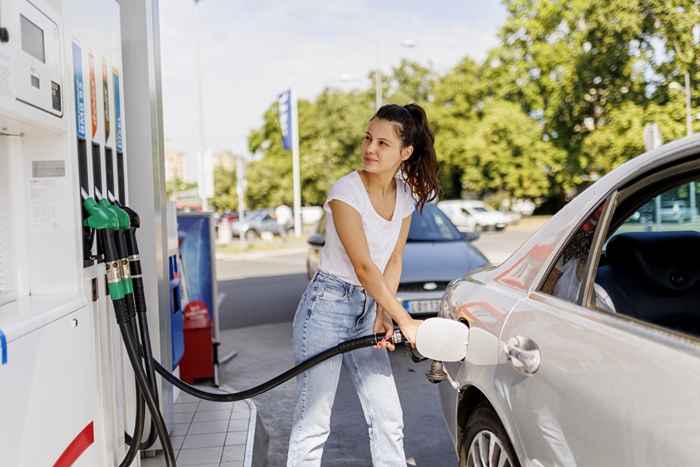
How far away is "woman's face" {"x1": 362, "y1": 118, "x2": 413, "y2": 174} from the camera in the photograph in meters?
2.99

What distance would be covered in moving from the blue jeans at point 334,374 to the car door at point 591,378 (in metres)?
0.71

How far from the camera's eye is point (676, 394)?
167 cm

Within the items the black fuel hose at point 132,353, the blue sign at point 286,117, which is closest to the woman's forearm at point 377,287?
the black fuel hose at point 132,353

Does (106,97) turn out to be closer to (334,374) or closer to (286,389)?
→ (334,374)

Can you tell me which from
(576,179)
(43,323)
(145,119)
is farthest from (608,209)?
(576,179)

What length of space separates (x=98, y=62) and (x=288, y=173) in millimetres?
58803

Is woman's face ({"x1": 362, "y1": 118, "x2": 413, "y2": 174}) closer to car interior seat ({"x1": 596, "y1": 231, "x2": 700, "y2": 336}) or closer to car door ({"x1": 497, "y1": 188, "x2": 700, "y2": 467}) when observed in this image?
car door ({"x1": 497, "y1": 188, "x2": 700, "y2": 467})

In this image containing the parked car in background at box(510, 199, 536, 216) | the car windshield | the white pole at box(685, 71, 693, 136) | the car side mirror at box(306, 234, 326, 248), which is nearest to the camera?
the car windshield

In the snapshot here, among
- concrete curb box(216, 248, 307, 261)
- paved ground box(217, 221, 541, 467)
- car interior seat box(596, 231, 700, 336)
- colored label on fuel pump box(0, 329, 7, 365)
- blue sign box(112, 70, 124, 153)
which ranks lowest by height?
concrete curb box(216, 248, 307, 261)

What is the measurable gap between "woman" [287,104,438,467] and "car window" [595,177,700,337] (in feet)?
2.51

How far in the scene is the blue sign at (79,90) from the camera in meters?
2.90

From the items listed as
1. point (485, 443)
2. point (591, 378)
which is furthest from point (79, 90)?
point (591, 378)

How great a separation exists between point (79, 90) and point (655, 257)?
218 cm

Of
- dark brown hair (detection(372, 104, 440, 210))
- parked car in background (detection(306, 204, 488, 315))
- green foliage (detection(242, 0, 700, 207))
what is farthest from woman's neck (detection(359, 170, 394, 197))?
green foliage (detection(242, 0, 700, 207))
